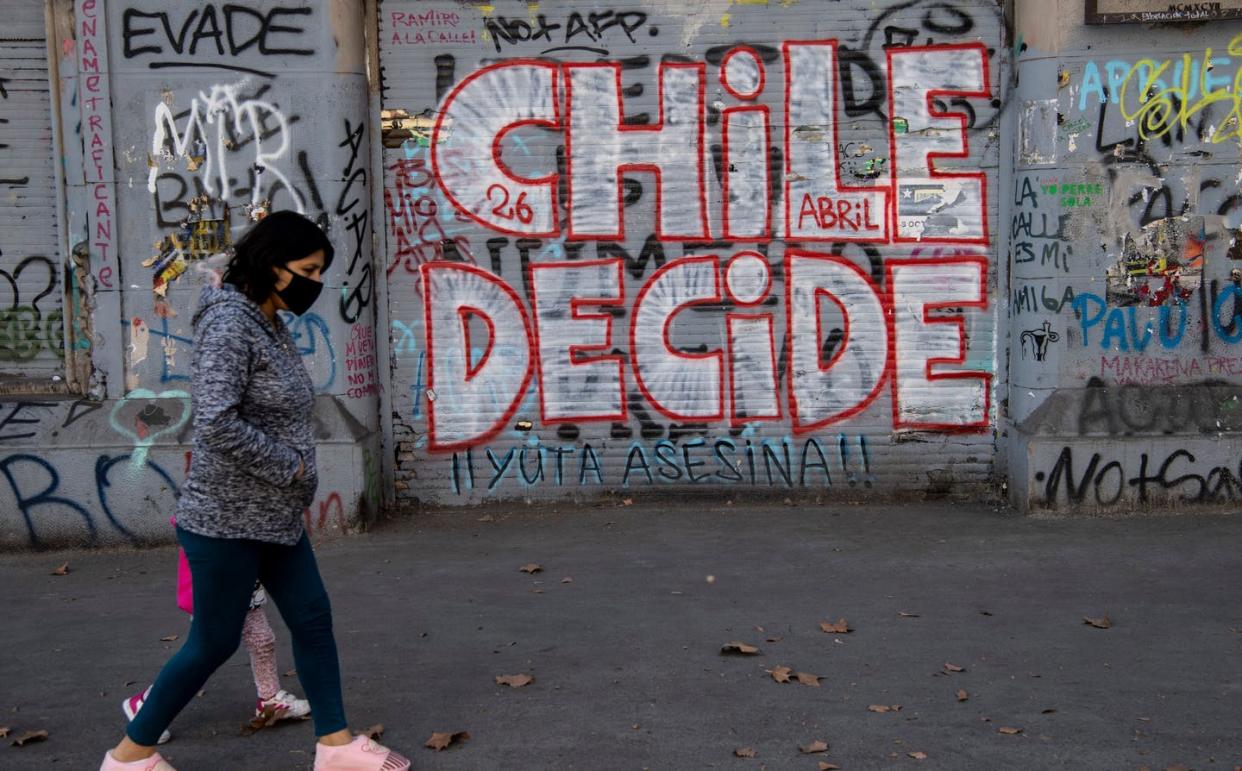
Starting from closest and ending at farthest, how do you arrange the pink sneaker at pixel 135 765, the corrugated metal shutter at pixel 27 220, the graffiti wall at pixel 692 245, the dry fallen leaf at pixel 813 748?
the pink sneaker at pixel 135 765
the dry fallen leaf at pixel 813 748
the corrugated metal shutter at pixel 27 220
the graffiti wall at pixel 692 245

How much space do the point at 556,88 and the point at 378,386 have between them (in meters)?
2.25

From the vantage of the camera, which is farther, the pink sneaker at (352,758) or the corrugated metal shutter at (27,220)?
the corrugated metal shutter at (27,220)

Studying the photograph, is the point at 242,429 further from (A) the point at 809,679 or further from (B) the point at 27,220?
(B) the point at 27,220

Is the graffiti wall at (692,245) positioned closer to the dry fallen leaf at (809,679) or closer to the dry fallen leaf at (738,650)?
the dry fallen leaf at (738,650)

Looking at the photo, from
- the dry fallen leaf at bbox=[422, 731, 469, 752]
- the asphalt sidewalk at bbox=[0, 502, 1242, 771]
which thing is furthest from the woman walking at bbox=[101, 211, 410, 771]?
the asphalt sidewalk at bbox=[0, 502, 1242, 771]

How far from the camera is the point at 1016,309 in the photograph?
25.9ft

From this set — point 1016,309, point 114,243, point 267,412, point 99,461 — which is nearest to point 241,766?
point 267,412

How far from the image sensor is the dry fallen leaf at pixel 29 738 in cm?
453

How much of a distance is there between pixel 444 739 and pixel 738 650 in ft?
4.82

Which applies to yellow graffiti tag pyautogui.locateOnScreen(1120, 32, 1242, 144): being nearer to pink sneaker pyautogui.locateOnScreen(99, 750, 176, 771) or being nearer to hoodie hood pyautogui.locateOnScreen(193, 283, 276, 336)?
hoodie hood pyautogui.locateOnScreen(193, 283, 276, 336)

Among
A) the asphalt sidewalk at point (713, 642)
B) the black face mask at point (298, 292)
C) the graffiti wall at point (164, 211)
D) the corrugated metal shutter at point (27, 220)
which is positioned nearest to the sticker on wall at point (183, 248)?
the graffiti wall at point (164, 211)

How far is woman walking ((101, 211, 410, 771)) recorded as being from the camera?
379 centimetres

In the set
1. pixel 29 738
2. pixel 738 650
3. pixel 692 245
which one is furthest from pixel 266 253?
pixel 692 245

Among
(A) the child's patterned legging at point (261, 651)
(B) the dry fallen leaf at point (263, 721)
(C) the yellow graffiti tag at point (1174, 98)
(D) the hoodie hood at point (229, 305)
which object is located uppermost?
(C) the yellow graffiti tag at point (1174, 98)
